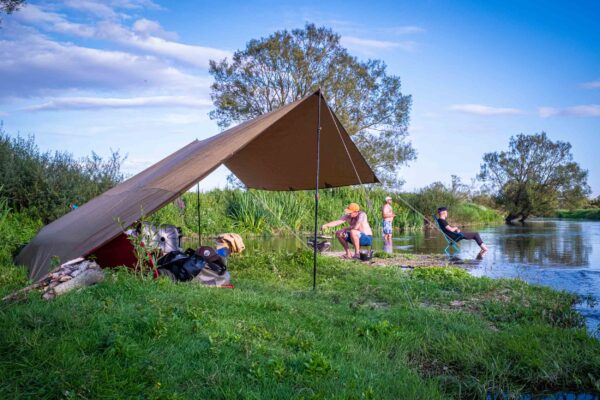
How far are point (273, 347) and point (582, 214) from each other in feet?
154

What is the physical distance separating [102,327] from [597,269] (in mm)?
9262

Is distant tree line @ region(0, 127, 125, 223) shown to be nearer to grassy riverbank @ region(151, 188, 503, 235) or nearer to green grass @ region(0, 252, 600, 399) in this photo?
grassy riverbank @ region(151, 188, 503, 235)

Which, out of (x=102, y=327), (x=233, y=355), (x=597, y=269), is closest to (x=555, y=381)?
(x=233, y=355)

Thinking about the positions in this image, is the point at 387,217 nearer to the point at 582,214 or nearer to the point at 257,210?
the point at 257,210

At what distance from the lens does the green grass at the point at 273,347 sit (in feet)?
9.96

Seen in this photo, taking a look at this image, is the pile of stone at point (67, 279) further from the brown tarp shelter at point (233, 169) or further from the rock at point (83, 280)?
the brown tarp shelter at point (233, 169)

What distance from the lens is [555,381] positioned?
3727mm

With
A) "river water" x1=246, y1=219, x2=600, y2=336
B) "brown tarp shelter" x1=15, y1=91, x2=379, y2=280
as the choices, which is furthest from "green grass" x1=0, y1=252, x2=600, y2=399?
"river water" x1=246, y1=219, x2=600, y2=336

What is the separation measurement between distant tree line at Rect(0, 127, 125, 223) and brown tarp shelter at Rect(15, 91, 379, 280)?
452 cm

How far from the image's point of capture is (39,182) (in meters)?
12.3

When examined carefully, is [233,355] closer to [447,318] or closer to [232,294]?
[232,294]

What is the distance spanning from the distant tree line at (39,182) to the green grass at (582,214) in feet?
130

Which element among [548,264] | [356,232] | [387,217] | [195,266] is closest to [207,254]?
[195,266]

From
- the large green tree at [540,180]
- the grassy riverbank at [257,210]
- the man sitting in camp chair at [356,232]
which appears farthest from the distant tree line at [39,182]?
the large green tree at [540,180]
